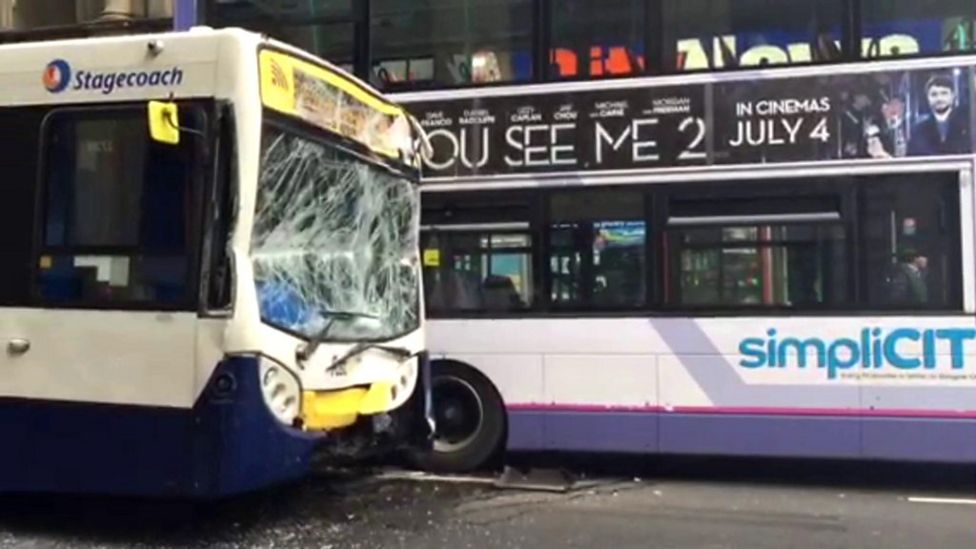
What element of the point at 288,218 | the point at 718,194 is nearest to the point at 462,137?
the point at 718,194

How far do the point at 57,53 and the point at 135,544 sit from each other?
9.90ft

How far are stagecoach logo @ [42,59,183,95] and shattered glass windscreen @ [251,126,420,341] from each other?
26.6 inches

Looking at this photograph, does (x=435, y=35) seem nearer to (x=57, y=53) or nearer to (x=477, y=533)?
(x=57, y=53)

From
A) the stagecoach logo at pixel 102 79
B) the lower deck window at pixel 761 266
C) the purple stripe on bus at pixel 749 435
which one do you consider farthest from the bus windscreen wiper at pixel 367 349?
the lower deck window at pixel 761 266

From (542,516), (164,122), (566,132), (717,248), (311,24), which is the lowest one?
(542,516)

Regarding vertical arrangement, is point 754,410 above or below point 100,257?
below

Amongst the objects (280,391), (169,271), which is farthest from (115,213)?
(280,391)

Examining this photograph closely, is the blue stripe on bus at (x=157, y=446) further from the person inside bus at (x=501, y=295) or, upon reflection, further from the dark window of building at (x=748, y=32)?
the dark window of building at (x=748, y=32)

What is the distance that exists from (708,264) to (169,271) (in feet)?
13.2

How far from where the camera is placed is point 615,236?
8.62m

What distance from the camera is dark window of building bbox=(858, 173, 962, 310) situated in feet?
26.0

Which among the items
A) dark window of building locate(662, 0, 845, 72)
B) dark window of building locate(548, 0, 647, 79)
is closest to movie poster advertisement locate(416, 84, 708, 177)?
dark window of building locate(548, 0, 647, 79)

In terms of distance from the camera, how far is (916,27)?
8.10 meters

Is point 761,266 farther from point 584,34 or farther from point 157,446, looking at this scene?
point 157,446
